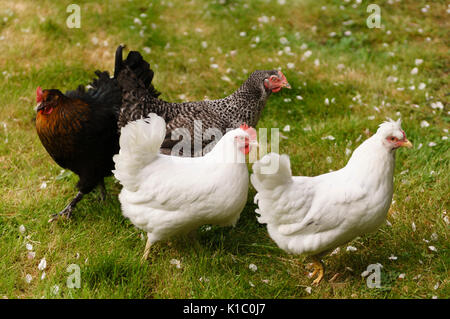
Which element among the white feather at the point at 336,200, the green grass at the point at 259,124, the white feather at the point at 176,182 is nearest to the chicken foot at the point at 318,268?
the green grass at the point at 259,124

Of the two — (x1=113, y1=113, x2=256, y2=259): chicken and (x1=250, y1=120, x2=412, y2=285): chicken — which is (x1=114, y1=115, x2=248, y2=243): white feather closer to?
(x1=113, y1=113, x2=256, y2=259): chicken

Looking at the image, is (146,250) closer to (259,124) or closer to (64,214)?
(64,214)

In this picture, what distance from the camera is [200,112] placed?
12.7 feet

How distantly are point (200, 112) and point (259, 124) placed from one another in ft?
3.97

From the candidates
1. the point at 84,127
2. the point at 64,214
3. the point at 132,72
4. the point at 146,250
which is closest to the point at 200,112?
the point at 132,72

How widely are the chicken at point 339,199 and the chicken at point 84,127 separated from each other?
1.51 meters

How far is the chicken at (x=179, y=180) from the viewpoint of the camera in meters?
2.87

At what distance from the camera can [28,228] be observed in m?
3.53

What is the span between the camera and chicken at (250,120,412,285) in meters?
2.71

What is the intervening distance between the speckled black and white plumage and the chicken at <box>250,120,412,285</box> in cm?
117

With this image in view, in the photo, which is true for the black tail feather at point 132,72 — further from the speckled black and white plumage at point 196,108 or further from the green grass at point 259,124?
the green grass at point 259,124

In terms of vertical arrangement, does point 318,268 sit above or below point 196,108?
below

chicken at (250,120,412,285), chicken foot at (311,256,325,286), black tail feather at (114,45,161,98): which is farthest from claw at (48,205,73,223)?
chicken foot at (311,256,325,286)

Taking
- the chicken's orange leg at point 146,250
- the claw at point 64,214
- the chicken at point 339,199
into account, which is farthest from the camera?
the claw at point 64,214
